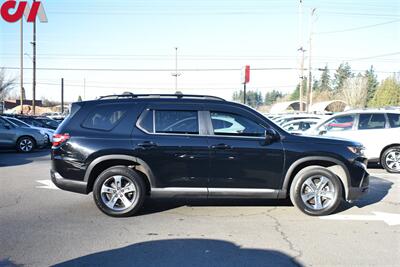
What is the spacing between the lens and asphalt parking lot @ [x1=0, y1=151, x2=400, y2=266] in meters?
4.52

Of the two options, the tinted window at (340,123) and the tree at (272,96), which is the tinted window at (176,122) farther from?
the tree at (272,96)

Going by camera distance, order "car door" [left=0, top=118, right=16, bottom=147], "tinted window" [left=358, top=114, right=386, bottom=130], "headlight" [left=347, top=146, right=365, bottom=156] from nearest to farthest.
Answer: "headlight" [left=347, top=146, right=365, bottom=156], "tinted window" [left=358, top=114, right=386, bottom=130], "car door" [left=0, top=118, right=16, bottom=147]

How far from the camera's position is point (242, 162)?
6.24 meters

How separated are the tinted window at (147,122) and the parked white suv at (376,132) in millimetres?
6133

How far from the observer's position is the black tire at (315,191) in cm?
636

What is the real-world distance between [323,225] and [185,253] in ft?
7.60

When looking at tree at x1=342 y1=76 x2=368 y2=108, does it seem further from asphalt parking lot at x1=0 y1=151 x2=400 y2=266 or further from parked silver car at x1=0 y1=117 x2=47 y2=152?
asphalt parking lot at x1=0 y1=151 x2=400 y2=266

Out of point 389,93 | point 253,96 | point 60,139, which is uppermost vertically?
point 253,96

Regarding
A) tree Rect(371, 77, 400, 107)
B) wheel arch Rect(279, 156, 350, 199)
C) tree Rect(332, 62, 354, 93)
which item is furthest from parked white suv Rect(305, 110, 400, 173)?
tree Rect(332, 62, 354, 93)

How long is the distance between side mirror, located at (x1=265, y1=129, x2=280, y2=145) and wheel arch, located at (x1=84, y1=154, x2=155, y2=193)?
6.20 feet

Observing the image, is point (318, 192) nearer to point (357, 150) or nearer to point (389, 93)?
point (357, 150)

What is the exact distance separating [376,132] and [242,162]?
6.38m

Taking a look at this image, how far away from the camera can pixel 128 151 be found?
6230 millimetres

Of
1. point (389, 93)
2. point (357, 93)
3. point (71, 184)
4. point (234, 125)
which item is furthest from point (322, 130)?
point (357, 93)
